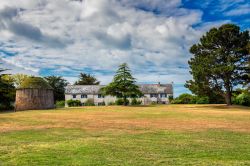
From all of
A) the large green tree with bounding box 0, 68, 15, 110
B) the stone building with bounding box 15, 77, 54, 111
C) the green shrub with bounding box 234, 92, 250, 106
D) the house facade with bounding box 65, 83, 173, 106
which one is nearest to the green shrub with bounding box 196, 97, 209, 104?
the green shrub with bounding box 234, 92, 250, 106

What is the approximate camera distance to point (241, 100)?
206 feet

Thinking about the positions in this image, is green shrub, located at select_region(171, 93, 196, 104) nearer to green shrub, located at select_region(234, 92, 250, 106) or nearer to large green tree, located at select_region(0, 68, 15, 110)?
green shrub, located at select_region(234, 92, 250, 106)

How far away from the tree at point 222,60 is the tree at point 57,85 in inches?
1780

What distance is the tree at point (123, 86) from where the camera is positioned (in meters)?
61.9

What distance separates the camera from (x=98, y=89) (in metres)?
86.8

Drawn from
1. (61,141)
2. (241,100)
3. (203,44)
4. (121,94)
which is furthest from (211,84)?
(61,141)

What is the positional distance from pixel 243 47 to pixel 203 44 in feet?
21.0

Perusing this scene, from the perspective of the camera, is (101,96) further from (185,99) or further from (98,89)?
(185,99)

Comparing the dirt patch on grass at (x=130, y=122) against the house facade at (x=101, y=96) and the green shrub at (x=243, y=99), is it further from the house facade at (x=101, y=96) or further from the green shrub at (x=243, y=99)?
the house facade at (x=101, y=96)

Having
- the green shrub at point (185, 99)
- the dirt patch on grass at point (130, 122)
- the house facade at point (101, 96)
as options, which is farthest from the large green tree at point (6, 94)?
the green shrub at point (185, 99)

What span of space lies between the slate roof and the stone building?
124ft

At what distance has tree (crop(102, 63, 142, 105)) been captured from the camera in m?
61.9

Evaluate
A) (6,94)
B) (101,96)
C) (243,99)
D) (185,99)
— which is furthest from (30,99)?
(101,96)

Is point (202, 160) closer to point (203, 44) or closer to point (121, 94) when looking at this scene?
point (203, 44)
